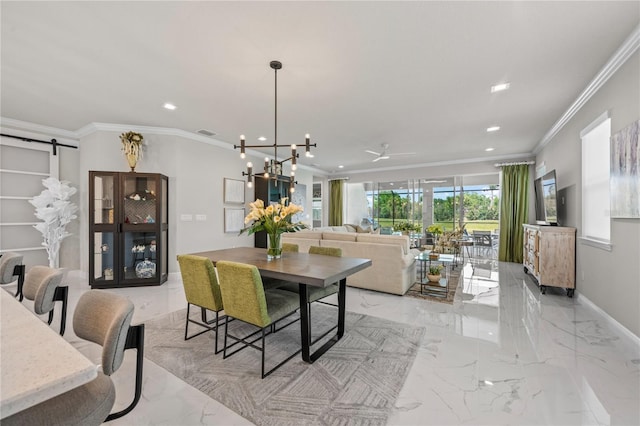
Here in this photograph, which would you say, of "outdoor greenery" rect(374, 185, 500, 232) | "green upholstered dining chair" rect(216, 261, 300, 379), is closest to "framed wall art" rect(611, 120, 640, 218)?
"green upholstered dining chair" rect(216, 261, 300, 379)

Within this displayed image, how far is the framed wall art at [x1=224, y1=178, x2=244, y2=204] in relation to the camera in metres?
5.74

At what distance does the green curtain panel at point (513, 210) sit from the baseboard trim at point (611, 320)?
2981 mm

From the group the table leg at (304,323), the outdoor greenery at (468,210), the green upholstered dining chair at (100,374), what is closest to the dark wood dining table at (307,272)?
the table leg at (304,323)

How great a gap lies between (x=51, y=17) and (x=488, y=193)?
9228 mm

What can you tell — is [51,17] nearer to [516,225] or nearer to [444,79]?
[444,79]

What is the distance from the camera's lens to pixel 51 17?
82.7 inches

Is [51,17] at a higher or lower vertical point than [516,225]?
higher

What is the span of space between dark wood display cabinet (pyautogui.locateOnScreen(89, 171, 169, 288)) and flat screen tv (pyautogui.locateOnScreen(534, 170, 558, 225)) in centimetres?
642

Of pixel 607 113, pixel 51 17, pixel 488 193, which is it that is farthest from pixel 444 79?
pixel 488 193

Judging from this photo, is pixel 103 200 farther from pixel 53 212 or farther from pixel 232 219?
pixel 232 219

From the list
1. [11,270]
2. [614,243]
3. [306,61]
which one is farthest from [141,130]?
[614,243]

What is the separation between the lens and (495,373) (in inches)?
83.7

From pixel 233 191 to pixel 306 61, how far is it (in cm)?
377

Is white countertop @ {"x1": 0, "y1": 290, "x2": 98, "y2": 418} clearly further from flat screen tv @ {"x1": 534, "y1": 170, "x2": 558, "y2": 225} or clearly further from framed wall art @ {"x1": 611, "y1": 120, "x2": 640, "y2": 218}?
flat screen tv @ {"x1": 534, "y1": 170, "x2": 558, "y2": 225}
